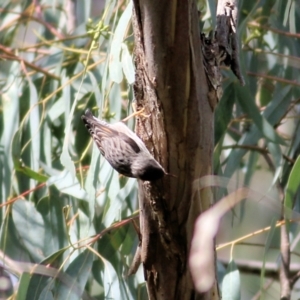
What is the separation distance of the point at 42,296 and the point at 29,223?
1.27ft

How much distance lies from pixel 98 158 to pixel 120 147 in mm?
174

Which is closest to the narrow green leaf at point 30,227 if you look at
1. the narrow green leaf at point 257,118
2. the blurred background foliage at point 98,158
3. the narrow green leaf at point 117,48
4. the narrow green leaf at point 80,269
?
the blurred background foliage at point 98,158

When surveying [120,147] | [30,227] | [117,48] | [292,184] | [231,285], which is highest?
[117,48]

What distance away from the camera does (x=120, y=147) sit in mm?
1564

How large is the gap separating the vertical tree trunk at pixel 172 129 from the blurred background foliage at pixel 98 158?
12.4 inches

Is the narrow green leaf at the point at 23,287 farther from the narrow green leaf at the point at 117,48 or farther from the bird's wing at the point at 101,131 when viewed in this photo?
the narrow green leaf at the point at 117,48

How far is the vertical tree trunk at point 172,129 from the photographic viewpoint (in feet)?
3.51

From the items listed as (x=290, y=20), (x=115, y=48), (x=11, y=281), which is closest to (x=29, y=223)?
(x=11, y=281)

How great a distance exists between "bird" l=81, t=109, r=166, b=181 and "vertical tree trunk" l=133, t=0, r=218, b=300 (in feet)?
0.18

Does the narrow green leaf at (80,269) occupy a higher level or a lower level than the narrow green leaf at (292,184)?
lower

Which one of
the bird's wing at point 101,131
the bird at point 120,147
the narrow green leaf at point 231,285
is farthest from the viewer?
the narrow green leaf at point 231,285

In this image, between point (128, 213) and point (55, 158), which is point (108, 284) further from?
point (55, 158)

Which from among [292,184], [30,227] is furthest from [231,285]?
[30,227]

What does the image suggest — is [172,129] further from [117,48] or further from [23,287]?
[23,287]
